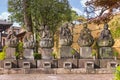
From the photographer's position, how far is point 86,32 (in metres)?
16.7

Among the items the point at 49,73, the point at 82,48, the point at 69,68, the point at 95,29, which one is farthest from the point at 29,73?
the point at 95,29

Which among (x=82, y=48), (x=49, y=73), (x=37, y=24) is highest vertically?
(x=37, y=24)

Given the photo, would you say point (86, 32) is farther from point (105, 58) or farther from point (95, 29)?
point (95, 29)

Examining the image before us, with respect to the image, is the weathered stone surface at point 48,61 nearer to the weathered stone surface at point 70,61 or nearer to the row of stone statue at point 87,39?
the weathered stone surface at point 70,61

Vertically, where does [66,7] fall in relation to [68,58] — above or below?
above

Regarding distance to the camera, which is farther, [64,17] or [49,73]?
[64,17]

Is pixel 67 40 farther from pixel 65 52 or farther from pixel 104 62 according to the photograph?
pixel 104 62

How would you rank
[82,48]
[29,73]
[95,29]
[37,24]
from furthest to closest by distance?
[37,24] < [95,29] < [82,48] < [29,73]

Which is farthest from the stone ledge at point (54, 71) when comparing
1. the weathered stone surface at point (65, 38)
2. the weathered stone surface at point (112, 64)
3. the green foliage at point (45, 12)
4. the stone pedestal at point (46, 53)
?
the green foliage at point (45, 12)

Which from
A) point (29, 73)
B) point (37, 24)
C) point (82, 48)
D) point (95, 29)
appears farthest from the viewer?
point (37, 24)

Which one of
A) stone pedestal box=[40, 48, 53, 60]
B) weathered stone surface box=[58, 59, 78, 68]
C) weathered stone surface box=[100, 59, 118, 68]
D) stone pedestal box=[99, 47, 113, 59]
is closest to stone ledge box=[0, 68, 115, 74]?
weathered stone surface box=[58, 59, 78, 68]

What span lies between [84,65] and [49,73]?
1797mm

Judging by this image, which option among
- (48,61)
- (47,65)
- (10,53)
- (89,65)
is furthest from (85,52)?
(10,53)

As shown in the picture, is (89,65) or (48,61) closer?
(89,65)
